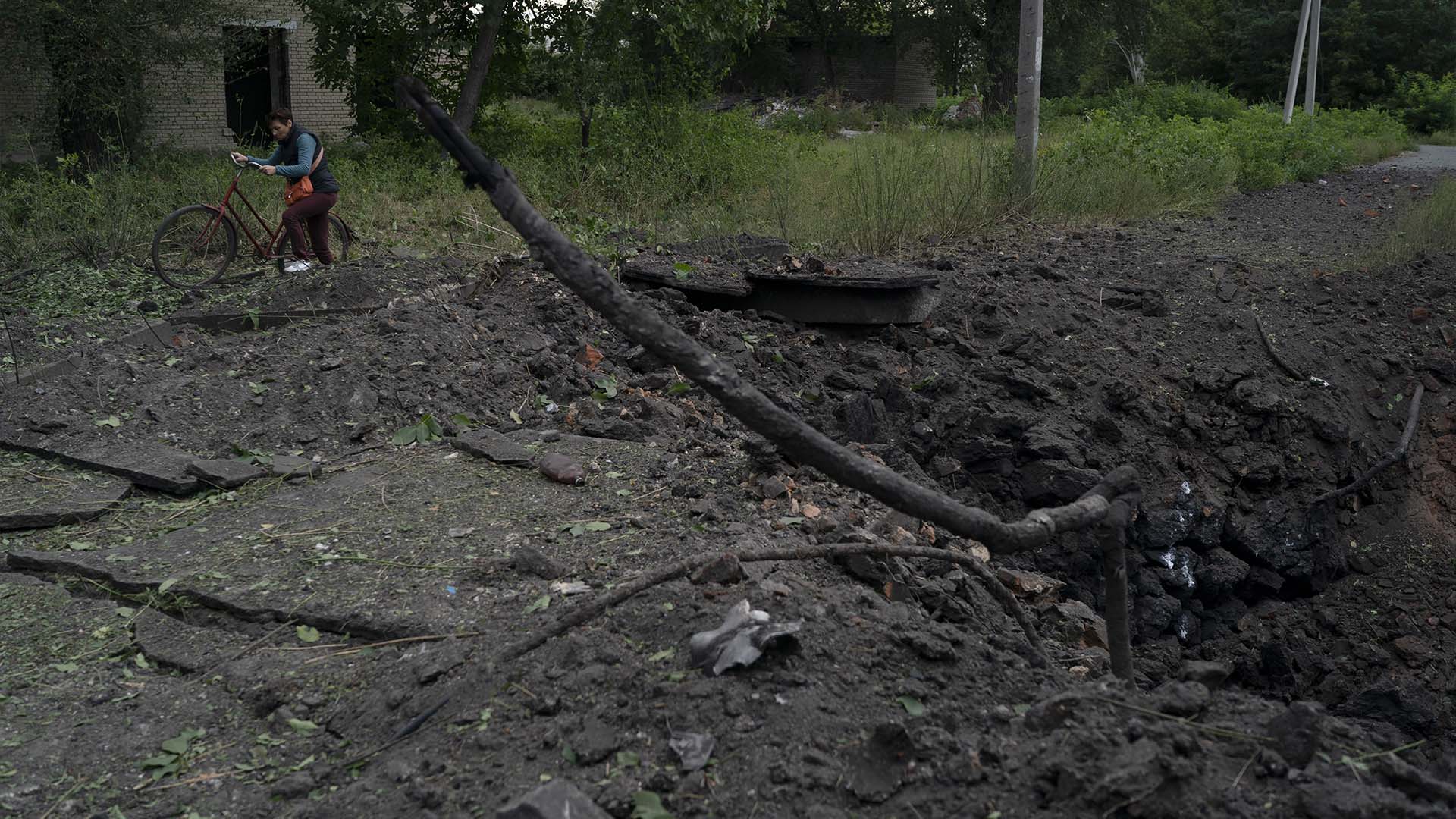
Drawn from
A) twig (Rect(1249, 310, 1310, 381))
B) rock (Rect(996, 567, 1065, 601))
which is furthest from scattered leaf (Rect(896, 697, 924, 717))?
twig (Rect(1249, 310, 1310, 381))

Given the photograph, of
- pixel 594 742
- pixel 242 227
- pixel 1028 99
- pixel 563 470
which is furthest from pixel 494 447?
pixel 1028 99

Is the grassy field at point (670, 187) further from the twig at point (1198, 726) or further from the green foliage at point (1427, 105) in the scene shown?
the green foliage at point (1427, 105)

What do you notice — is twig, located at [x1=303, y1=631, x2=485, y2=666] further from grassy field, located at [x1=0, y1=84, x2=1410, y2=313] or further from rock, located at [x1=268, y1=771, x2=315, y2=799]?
grassy field, located at [x1=0, y1=84, x2=1410, y2=313]

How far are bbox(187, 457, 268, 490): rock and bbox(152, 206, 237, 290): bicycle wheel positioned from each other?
373 centimetres

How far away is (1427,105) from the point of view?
26.4 m

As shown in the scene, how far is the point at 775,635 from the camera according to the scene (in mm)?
2502

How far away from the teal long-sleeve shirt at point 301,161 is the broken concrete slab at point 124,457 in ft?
10.7

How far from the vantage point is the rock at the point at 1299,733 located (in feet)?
6.72

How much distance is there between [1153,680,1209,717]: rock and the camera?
2.21m

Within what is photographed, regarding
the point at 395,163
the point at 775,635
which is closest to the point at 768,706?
the point at 775,635

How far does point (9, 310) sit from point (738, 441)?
5261 millimetres

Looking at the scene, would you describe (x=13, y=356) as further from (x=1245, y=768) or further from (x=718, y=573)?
(x=1245, y=768)

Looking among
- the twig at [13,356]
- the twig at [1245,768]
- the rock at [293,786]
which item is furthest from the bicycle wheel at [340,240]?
the twig at [1245,768]

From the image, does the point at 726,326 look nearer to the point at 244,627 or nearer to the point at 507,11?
the point at 244,627
